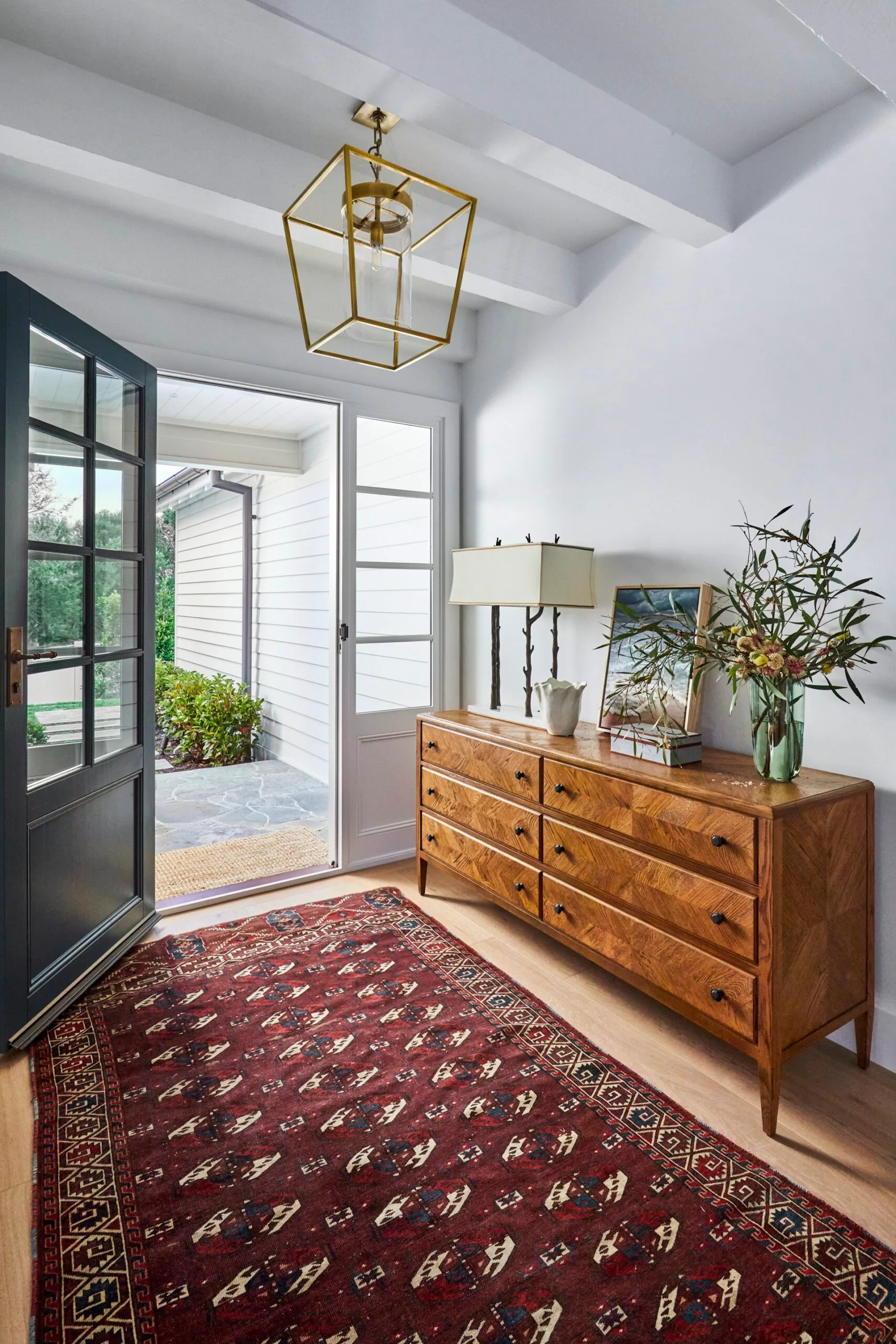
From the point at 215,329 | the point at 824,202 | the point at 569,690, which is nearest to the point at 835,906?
the point at 569,690

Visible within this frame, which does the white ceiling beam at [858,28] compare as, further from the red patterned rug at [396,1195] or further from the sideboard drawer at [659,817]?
the red patterned rug at [396,1195]

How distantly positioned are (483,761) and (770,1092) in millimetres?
1445

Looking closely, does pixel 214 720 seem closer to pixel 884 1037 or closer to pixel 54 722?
pixel 54 722

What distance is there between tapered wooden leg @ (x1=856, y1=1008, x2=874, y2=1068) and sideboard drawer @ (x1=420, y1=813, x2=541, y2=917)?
102cm

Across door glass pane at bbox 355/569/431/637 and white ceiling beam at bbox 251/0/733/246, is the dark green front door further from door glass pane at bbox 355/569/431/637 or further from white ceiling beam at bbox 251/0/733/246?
white ceiling beam at bbox 251/0/733/246

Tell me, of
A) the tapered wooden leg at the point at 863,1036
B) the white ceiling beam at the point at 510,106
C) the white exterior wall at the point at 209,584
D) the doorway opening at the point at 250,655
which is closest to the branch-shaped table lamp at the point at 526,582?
the doorway opening at the point at 250,655

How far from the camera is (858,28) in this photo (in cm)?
159

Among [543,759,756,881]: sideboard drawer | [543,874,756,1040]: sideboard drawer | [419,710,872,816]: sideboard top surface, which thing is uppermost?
[419,710,872,816]: sideboard top surface

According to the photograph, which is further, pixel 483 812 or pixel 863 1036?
pixel 483 812

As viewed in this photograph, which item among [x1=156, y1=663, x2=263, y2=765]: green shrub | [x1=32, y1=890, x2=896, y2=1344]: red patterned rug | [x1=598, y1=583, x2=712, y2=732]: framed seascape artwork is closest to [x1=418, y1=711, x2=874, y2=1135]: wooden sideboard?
Answer: [x1=598, y1=583, x2=712, y2=732]: framed seascape artwork

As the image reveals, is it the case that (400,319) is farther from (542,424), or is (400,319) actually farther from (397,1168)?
(397,1168)

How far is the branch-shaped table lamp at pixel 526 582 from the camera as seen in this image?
2.85 meters

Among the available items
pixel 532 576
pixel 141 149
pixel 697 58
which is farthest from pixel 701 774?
pixel 141 149

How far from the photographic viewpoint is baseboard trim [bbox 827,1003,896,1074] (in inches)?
83.5
